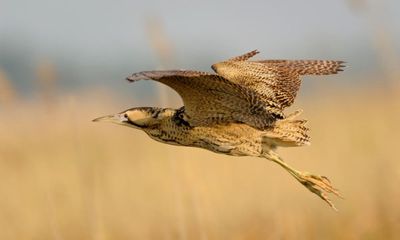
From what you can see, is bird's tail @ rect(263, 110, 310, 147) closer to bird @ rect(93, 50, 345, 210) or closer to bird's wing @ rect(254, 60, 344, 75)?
A: bird @ rect(93, 50, 345, 210)

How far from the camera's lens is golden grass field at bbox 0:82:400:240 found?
533 cm

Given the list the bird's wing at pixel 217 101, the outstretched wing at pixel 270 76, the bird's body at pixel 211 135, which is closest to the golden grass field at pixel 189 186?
the bird's body at pixel 211 135

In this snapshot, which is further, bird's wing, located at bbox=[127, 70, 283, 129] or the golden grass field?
the golden grass field

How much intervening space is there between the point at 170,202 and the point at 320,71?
7.08ft

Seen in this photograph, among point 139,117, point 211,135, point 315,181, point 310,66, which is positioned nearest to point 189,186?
point 211,135

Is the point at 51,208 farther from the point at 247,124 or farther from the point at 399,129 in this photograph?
the point at 399,129

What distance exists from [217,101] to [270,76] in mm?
450

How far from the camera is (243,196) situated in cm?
689

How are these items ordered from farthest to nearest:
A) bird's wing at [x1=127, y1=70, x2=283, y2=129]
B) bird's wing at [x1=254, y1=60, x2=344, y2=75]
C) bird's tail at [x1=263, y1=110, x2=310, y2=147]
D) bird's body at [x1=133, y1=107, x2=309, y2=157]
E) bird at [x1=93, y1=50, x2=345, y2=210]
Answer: bird's wing at [x1=254, y1=60, x2=344, y2=75] → bird's tail at [x1=263, y1=110, x2=310, y2=147] → bird's body at [x1=133, y1=107, x2=309, y2=157] → bird at [x1=93, y1=50, x2=345, y2=210] → bird's wing at [x1=127, y1=70, x2=283, y2=129]

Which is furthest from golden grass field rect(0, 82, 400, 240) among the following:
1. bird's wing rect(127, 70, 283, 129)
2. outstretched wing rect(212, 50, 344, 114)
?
outstretched wing rect(212, 50, 344, 114)

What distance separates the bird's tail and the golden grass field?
0.44m

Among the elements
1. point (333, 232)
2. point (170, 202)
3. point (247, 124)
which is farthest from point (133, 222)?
point (247, 124)

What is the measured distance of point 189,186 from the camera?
531 cm

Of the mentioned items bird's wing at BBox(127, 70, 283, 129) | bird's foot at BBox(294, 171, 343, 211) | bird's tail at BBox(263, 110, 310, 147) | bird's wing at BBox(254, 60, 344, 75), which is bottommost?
bird's foot at BBox(294, 171, 343, 211)
